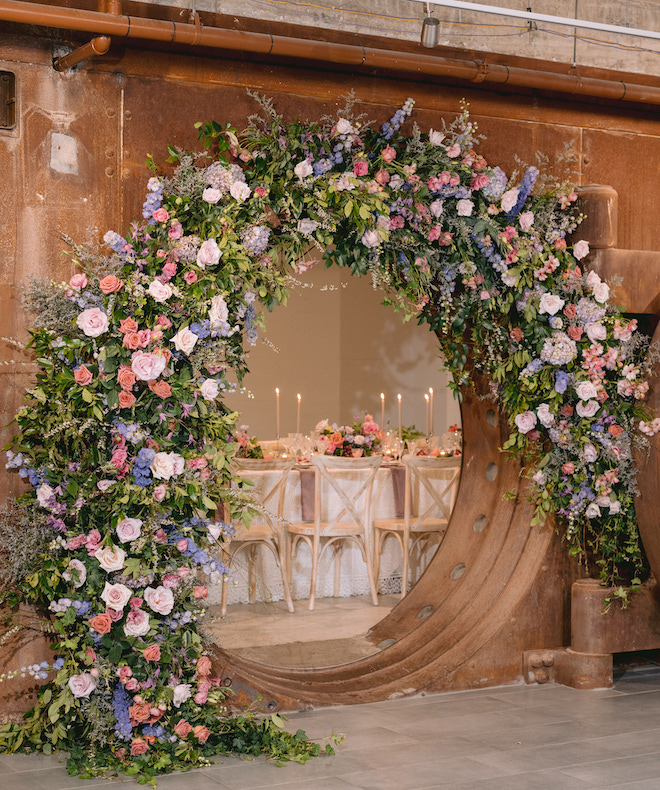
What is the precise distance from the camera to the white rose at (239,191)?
357 centimetres

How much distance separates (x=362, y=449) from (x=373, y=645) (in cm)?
185

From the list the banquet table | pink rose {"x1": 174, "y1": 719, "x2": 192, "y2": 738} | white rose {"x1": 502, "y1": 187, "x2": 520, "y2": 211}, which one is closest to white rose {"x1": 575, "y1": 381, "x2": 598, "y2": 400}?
white rose {"x1": 502, "y1": 187, "x2": 520, "y2": 211}

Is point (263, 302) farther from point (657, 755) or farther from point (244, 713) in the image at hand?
point (657, 755)

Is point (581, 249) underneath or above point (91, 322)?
above

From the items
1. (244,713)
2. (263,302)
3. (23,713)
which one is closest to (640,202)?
(263,302)

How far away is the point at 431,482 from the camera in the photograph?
657 centimetres

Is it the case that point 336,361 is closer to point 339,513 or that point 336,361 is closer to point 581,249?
point 339,513

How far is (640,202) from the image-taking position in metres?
4.70

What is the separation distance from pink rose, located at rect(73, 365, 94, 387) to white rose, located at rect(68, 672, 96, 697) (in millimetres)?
924

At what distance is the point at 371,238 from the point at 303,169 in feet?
1.19

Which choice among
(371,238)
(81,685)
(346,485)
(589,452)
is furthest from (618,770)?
(346,485)

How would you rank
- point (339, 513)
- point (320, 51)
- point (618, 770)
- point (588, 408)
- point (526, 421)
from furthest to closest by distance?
point (339, 513) < point (526, 421) < point (588, 408) < point (320, 51) < point (618, 770)

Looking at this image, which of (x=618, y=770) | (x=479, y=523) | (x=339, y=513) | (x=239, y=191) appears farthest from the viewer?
(x=339, y=513)

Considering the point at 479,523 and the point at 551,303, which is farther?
the point at 479,523
